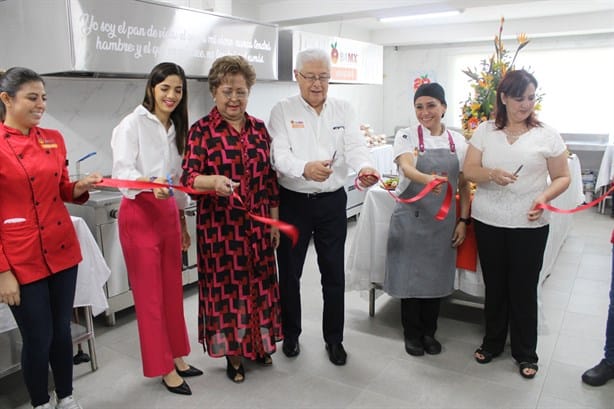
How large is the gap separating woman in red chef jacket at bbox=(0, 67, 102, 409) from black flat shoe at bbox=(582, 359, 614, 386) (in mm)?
2464

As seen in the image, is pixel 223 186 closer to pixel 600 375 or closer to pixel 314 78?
pixel 314 78

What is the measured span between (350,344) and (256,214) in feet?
3.58

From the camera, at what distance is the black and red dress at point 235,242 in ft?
7.43

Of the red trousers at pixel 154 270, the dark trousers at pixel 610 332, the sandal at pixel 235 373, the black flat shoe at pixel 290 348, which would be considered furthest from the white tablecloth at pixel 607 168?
the red trousers at pixel 154 270

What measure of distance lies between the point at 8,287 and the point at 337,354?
1.64 m

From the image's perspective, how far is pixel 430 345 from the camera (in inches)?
112

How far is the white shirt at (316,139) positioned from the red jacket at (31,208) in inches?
38.0

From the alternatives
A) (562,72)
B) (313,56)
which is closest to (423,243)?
(313,56)

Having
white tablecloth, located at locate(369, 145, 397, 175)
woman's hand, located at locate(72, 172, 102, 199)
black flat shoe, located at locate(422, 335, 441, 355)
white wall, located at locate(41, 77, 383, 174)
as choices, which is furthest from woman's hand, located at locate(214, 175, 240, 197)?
white tablecloth, located at locate(369, 145, 397, 175)

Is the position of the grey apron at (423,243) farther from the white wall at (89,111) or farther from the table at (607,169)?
the table at (607,169)

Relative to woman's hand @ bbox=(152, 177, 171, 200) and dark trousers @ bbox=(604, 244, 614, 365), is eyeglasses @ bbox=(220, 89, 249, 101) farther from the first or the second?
dark trousers @ bbox=(604, 244, 614, 365)

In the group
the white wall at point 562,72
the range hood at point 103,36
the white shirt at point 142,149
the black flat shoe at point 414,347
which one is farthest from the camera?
the white wall at point 562,72

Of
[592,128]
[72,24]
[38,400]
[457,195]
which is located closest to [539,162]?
[457,195]

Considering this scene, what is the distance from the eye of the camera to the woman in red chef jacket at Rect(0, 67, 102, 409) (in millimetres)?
1831
